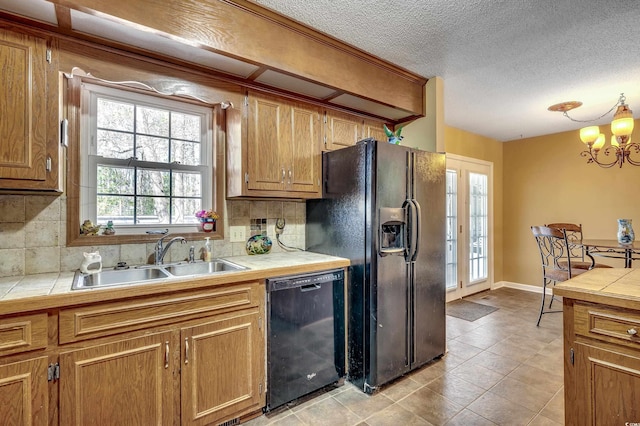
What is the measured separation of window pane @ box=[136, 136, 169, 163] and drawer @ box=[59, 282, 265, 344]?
3.66 ft

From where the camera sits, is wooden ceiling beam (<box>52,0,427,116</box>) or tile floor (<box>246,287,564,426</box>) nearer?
wooden ceiling beam (<box>52,0,427,116</box>)

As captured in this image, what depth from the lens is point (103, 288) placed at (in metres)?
1.42

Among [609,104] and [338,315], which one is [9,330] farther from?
[609,104]

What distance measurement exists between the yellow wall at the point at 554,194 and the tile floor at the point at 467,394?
211 centimetres

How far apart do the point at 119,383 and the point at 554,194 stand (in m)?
5.56

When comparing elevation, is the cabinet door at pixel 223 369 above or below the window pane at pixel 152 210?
below

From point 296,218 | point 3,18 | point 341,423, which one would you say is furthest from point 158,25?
point 341,423

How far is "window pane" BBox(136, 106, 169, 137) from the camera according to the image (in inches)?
85.1

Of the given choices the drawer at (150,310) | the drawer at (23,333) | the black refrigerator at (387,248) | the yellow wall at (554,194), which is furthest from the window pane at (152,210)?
the yellow wall at (554,194)

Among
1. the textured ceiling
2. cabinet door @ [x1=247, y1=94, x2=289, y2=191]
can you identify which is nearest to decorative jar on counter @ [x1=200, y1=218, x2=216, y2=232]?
cabinet door @ [x1=247, y1=94, x2=289, y2=191]

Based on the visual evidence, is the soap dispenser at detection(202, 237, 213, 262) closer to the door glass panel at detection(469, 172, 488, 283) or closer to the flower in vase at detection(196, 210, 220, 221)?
the flower in vase at detection(196, 210, 220, 221)

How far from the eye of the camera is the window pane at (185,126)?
2304 mm

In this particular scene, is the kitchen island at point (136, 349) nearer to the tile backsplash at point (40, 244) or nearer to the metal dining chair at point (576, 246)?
the tile backsplash at point (40, 244)

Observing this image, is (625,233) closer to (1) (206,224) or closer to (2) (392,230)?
(2) (392,230)
